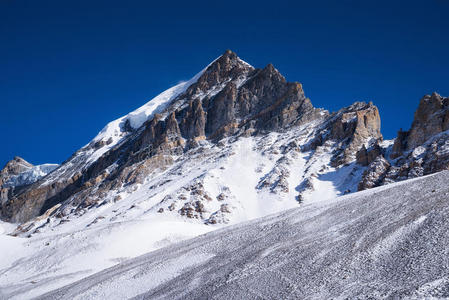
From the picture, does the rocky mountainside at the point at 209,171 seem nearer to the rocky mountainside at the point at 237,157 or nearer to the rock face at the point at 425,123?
the rock face at the point at 425,123

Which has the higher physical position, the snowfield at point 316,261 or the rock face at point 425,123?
the rock face at point 425,123

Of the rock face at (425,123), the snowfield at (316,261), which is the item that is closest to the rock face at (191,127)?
the rock face at (425,123)

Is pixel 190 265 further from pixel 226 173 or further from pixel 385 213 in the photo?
pixel 226 173

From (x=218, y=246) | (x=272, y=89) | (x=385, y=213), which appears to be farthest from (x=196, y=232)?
(x=272, y=89)

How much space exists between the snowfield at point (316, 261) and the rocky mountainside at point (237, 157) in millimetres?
39459

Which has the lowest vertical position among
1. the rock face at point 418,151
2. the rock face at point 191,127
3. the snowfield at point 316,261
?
the snowfield at point 316,261

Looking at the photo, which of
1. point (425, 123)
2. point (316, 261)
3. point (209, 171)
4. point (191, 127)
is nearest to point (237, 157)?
point (209, 171)

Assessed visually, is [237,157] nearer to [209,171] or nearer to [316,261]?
[209,171]

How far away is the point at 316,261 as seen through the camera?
1636 cm

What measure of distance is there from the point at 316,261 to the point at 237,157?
7840cm

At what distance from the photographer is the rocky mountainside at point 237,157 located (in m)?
68.8

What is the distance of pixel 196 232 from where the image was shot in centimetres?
4306

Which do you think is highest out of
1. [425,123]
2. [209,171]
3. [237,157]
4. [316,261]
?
[237,157]

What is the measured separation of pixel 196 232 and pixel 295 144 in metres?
56.7
